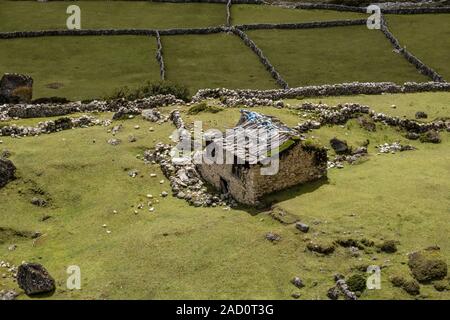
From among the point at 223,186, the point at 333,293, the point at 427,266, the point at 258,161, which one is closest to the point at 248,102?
the point at 223,186

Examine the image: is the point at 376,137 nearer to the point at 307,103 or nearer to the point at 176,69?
the point at 307,103

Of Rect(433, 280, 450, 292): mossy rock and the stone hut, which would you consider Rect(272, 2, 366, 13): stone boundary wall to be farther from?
Rect(433, 280, 450, 292): mossy rock

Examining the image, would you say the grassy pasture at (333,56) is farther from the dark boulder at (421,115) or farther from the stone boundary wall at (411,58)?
the dark boulder at (421,115)

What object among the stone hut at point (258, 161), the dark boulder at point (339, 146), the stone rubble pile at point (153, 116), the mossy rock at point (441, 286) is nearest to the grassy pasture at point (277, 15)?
the stone rubble pile at point (153, 116)

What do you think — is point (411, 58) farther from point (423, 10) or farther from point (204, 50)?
point (204, 50)

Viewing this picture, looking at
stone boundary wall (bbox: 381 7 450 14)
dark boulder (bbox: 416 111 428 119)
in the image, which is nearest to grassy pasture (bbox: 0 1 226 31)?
stone boundary wall (bbox: 381 7 450 14)
